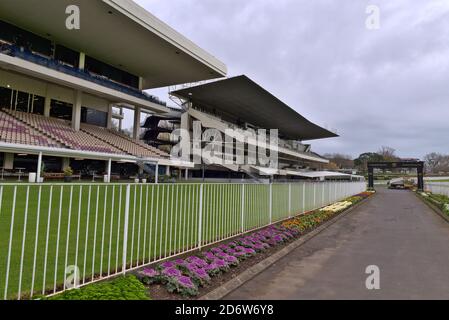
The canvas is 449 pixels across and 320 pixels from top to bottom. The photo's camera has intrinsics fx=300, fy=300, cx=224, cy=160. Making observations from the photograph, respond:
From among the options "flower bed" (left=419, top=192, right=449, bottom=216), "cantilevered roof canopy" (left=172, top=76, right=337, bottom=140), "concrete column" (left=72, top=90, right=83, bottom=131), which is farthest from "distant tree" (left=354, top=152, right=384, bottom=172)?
"concrete column" (left=72, top=90, right=83, bottom=131)

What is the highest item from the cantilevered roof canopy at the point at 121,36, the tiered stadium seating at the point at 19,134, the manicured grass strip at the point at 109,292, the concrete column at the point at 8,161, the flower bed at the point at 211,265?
the cantilevered roof canopy at the point at 121,36

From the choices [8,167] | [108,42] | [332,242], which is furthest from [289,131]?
[332,242]

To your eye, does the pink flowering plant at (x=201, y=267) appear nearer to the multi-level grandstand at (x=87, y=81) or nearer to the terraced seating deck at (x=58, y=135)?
the multi-level grandstand at (x=87, y=81)

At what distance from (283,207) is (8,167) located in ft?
65.8

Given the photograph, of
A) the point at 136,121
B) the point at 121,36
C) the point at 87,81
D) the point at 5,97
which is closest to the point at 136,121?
the point at 136,121

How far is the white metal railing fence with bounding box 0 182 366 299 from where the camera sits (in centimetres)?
410

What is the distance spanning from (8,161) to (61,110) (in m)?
6.96

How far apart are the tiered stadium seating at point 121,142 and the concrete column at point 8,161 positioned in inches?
249

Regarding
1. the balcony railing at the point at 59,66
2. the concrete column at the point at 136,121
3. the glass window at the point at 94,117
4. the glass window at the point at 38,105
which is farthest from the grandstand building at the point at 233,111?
the glass window at the point at 38,105

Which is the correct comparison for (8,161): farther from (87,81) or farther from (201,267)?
(201,267)

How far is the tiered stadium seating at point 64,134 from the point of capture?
70.3 ft

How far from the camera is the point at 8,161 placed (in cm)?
2114

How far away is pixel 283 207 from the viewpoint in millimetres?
11062

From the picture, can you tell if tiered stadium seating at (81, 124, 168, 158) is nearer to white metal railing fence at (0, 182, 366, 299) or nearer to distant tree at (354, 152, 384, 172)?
white metal railing fence at (0, 182, 366, 299)
